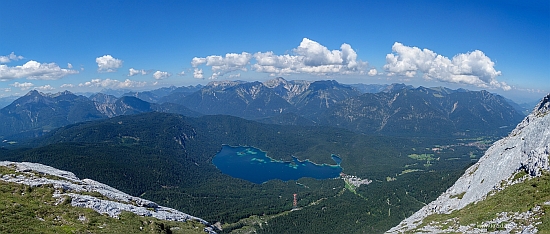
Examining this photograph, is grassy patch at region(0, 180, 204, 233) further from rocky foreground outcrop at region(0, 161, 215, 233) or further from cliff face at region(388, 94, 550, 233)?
cliff face at region(388, 94, 550, 233)

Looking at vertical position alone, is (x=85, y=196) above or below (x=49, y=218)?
below

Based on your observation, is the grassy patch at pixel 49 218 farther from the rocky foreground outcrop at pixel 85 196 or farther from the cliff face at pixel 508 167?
the cliff face at pixel 508 167

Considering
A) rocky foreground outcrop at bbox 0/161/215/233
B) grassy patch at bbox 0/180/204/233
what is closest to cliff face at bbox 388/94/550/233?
grassy patch at bbox 0/180/204/233

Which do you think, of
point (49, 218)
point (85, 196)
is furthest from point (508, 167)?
point (49, 218)

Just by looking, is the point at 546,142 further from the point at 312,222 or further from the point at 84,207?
the point at 312,222

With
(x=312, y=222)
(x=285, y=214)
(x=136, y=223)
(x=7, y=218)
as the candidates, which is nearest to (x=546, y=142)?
(x=136, y=223)

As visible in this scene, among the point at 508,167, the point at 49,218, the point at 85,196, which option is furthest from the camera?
the point at 508,167

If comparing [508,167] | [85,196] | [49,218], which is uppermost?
[49,218]

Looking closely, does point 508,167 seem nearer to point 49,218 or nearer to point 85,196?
point 85,196

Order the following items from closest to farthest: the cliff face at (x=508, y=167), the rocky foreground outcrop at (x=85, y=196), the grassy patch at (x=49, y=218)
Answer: the grassy patch at (x=49, y=218) → the rocky foreground outcrop at (x=85, y=196) → the cliff face at (x=508, y=167)

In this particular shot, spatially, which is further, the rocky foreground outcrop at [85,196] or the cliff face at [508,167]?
the cliff face at [508,167]

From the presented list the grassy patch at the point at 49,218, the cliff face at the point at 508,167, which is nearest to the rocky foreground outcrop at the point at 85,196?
the grassy patch at the point at 49,218
